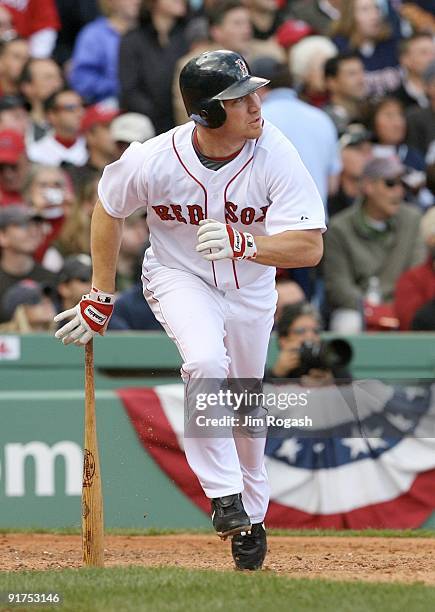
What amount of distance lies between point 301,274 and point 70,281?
180 cm

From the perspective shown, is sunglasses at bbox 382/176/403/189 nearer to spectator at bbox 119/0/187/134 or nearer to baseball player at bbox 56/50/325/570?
spectator at bbox 119/0/187/134

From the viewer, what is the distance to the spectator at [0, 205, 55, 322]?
9.44 m

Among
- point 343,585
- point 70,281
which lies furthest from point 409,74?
point 343,585

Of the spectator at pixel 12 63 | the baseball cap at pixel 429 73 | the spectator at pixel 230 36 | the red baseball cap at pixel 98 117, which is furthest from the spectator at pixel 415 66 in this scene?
the spectator at pixel 12 63

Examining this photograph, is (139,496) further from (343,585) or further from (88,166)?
(88,166)

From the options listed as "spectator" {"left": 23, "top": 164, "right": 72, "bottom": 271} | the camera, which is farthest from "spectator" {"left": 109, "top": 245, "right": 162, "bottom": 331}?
the camera

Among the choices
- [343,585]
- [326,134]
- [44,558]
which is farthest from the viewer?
[326,134]

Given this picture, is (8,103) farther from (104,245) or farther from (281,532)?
(104,245)

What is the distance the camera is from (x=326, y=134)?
9.83 meters

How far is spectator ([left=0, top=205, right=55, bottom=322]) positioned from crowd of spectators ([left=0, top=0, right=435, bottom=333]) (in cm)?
1

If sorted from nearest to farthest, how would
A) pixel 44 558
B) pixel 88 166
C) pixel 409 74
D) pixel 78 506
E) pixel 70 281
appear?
1. pixel 44 558
2. pixel 78 506
3. pixel 70 281
4. pixel 88 166
5. pixel 409 74

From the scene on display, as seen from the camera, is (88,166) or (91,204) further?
(88,166)

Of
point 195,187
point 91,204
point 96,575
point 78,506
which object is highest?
point 195,187

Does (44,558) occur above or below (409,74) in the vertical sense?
below
